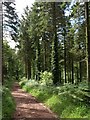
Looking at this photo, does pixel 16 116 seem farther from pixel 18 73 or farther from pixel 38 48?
pixel 18 73

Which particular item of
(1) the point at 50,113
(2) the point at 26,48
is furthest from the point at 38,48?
(1) the point at 50,113

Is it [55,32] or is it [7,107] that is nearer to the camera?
[7,107]

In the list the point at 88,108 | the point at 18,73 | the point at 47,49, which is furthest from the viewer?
the point at 18,73

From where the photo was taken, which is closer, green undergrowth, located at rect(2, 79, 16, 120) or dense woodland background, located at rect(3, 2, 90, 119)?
green undergrowth, located at rect(2, 79, 16, 120)

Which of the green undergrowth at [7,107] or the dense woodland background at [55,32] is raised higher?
the dense woodland background at [55,32]

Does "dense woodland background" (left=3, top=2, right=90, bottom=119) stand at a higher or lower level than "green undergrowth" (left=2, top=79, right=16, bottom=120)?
higher

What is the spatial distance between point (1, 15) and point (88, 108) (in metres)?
15.0

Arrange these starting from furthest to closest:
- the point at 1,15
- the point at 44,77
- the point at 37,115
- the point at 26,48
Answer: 1. the point at 26,48
2. the point at 44,77
3. the point at 1,15
4. the point at 37,115

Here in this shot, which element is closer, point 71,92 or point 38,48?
point 71,92

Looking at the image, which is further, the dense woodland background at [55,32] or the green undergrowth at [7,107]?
the dense woodland background at [55,32]

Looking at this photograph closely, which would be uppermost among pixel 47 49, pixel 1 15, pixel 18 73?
pixel 1 15

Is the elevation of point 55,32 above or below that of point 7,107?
above

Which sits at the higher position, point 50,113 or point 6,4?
point 6,4

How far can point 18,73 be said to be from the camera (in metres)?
84.1
